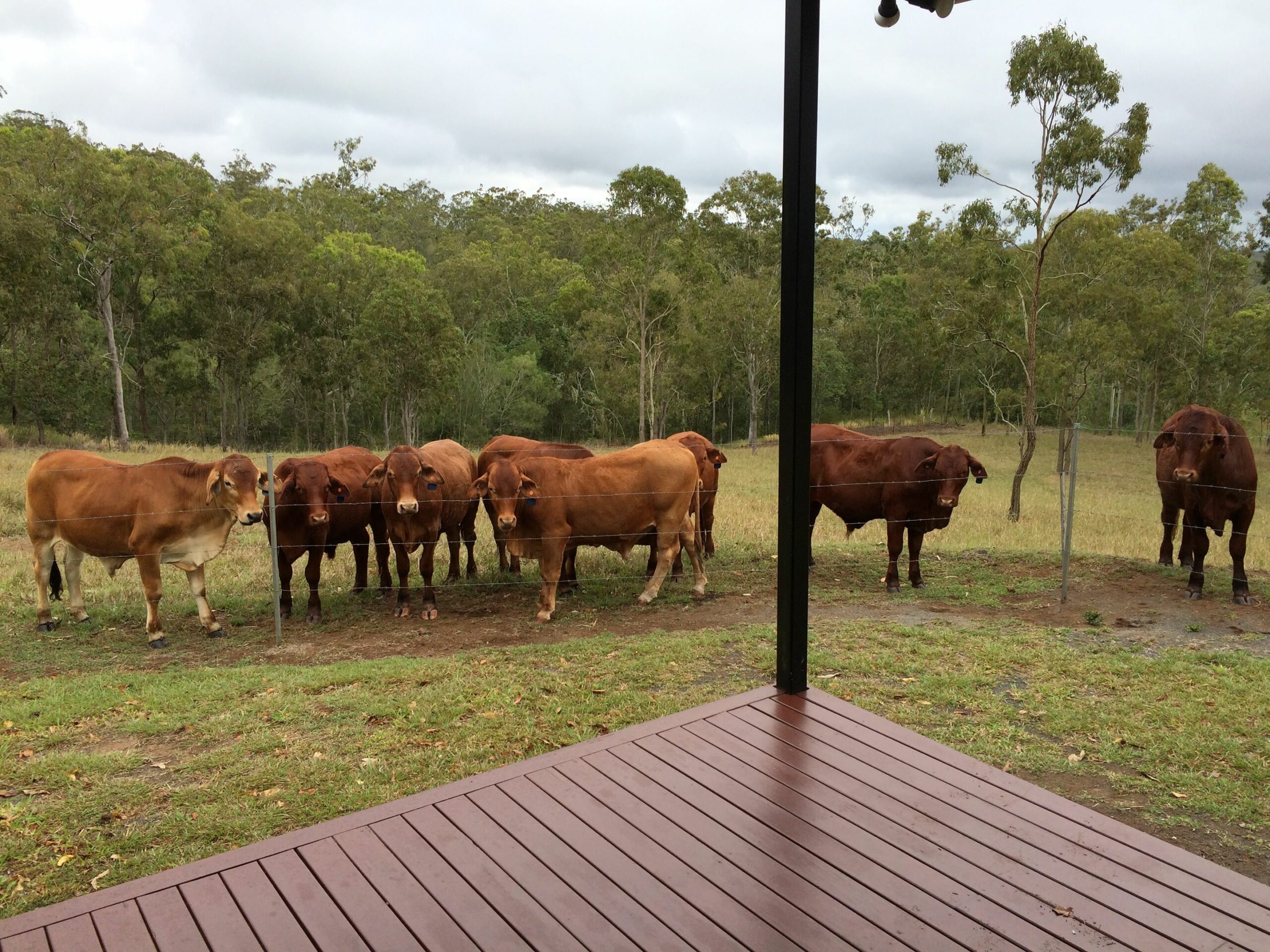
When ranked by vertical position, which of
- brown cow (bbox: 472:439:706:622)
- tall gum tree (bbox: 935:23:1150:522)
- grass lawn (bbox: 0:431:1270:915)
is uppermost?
tall gum tree (bbox: 935:23:1150:522)

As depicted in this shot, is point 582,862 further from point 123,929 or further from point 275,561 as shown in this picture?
point 275,561

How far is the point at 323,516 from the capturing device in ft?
21.8

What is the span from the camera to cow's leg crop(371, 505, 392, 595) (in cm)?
755

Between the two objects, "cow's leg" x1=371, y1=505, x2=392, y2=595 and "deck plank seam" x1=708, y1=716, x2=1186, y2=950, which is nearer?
"deck plank seam" x1=708, y1=716, x2=1186, y2=950

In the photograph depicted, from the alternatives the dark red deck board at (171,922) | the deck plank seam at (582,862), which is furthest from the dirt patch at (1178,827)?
the dark red deck board at (171,922)

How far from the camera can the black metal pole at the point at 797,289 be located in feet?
9.64

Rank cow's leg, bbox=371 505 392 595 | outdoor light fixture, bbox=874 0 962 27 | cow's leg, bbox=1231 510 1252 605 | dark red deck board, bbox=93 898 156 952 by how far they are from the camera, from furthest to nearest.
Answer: cow's leg, bbox=371 505 392 595
cow's leg, bbox=1231 510 1252 605
outdoor light fixture, bbox=874 0 962 27
dark red deck board, bbox=93 898 156 952

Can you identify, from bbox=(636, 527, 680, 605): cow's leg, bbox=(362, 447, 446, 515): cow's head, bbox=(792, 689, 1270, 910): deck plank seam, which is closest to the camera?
bbox=(792, 689, 1270, 910): deck plank seam

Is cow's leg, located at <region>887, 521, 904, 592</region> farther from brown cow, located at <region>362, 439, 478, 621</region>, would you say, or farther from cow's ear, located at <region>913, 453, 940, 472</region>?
brown cow, located at <region>362, 439, 478, 621</region>

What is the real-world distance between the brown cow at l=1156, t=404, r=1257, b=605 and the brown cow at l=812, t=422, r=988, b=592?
1.58m

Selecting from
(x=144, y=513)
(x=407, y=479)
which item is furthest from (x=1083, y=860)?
(x=144, y=513)

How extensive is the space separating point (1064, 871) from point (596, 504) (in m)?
5.16

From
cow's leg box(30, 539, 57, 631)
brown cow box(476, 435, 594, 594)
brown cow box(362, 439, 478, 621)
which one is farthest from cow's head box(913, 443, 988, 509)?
cow's leg box(30, 539, 57, 631)

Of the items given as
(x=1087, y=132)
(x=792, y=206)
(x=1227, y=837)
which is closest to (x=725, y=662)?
(x=1227, y=837)
